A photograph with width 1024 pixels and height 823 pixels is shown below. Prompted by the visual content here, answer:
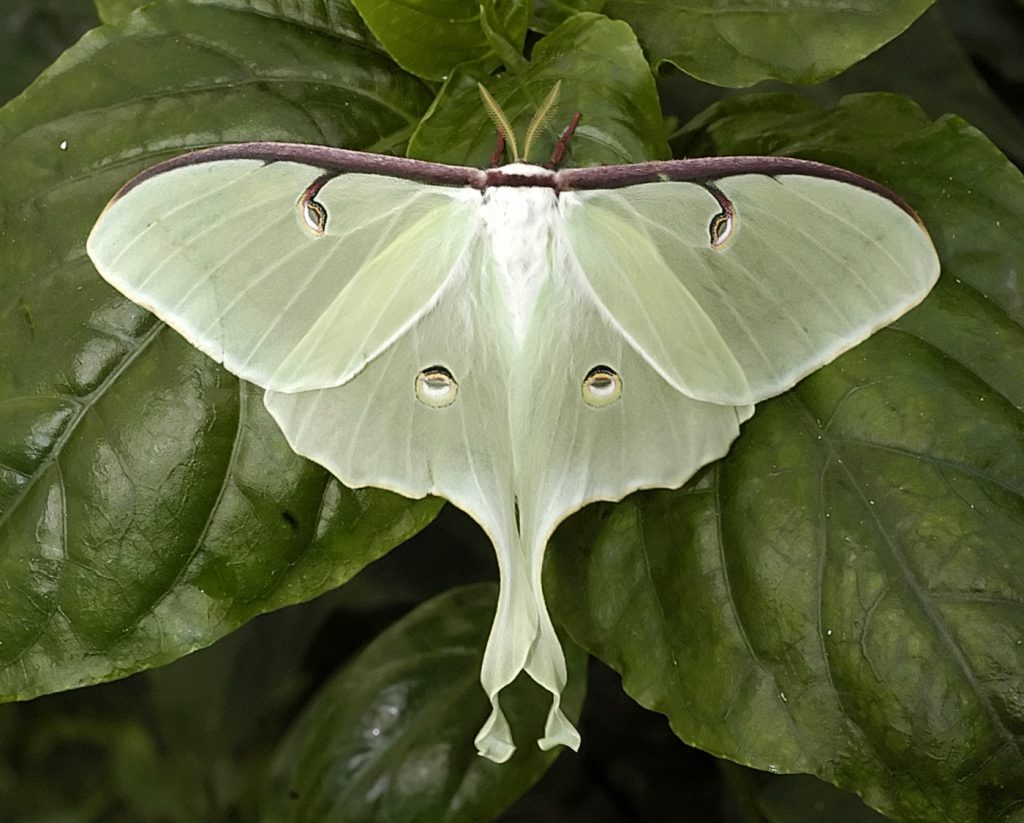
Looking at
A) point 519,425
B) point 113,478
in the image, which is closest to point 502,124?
point 519,425

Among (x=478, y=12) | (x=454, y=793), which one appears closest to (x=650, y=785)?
(x=454, y=793)

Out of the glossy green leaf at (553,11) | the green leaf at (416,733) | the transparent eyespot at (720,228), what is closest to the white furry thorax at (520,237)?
the transparent eyespot at (720,228)

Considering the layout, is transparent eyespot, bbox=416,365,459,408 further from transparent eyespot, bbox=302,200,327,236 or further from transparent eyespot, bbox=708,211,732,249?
transparent eyespot, bbox=708,211,732,249

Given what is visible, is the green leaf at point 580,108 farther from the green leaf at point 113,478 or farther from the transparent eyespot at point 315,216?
the green leaf at point 113,478

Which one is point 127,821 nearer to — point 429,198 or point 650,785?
point 650,785

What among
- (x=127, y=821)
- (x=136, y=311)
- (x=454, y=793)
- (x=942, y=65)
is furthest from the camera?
(x=127, y=821)

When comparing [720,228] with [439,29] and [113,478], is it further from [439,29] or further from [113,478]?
[113,478]
